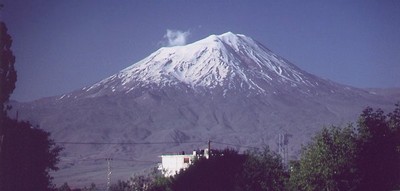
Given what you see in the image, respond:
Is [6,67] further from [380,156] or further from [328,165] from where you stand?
[380,156]

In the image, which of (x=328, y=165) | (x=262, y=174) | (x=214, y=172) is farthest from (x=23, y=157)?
(x=328, y=165)

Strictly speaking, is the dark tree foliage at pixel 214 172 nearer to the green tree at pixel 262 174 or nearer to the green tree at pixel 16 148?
the green tree at pixel 262 174

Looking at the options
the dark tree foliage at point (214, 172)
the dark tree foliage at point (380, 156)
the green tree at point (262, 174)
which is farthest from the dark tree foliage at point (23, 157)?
the dark tree foliage at point (380, 156)

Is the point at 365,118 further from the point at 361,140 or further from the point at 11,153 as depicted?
the point at 11,153

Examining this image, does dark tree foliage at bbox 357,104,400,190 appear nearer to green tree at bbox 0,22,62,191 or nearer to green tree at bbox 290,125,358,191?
green tree at bbox 290,125,358,191

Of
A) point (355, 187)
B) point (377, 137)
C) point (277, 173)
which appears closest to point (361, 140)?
point (377, 137)
